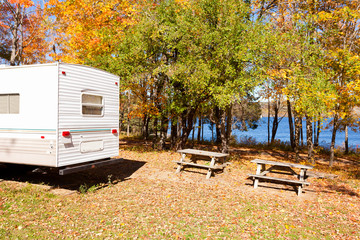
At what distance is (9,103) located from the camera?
7.51 metres

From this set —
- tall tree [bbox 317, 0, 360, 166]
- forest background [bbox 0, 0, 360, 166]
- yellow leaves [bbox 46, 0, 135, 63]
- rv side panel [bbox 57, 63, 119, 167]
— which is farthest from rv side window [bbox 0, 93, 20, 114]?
tall tree [bbox 317, 0, 360, 166]

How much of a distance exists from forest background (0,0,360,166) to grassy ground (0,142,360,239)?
3.42 m

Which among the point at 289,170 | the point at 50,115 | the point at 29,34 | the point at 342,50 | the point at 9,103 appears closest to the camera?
the point at 50,115

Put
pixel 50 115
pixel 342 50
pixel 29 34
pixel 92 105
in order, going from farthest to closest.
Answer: pixel 29 34, pixel 342 50, pixel 92 105, pixel 50 115

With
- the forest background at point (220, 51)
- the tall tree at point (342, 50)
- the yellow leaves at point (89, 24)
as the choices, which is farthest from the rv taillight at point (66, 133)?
the tall tree at point (342, 50)

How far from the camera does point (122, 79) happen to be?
511 inches

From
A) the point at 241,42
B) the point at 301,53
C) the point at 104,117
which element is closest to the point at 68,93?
the point at 104,117

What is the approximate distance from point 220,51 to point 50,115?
7023mm

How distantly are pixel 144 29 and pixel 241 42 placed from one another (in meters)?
4.85

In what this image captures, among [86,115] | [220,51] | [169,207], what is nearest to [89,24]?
[220,51]

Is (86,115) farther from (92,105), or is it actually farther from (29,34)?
(29,34)

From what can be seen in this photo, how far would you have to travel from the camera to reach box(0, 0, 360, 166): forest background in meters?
10.5

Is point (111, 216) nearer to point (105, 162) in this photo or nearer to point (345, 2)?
point (105, 162)

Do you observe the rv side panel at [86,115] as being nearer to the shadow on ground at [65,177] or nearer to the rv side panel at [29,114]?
the rv side panel at [29,114]
